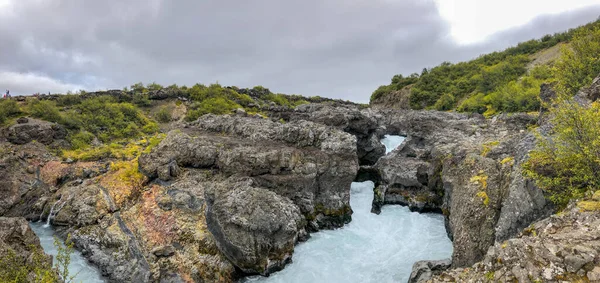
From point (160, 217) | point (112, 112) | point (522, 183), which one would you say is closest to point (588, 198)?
point (522, 183)

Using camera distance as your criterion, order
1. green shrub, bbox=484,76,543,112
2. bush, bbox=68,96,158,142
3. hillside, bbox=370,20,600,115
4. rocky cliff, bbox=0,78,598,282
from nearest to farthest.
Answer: rocky cliff, bbox=0,78,598,282 < bush, bbox=68,96,158,142 < green shrub, bbox=484,76,543,112 < hillside, bbox=370,20,600,115

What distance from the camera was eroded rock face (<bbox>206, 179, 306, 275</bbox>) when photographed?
17.4 meters

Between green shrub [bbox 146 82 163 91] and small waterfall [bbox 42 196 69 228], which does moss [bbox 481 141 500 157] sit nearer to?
small waterfall [bbox 42 196 69 228]

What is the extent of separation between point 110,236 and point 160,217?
9.33 feet

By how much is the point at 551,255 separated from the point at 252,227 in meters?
13.8

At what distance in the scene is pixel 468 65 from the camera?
98562 mm

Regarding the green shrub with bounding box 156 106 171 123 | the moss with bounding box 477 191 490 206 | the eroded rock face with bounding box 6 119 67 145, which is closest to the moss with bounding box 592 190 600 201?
the moss with bounding box 477 191 490 206

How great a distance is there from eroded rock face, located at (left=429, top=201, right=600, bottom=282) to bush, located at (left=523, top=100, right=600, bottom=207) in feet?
4.15

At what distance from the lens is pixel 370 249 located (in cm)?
2028

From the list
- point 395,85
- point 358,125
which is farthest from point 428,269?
point 395,85

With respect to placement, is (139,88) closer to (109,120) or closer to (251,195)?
(109,120)

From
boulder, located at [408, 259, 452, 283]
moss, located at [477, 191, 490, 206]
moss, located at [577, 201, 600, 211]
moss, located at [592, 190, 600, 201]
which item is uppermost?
moss, located at [592, 190, 600, 201]

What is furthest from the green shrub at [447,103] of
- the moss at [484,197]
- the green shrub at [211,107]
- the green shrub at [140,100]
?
the moss at [484,197]

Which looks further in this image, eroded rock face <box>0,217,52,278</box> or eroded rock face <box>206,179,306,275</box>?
eroded rock face <box>206,179,306,275</box>
